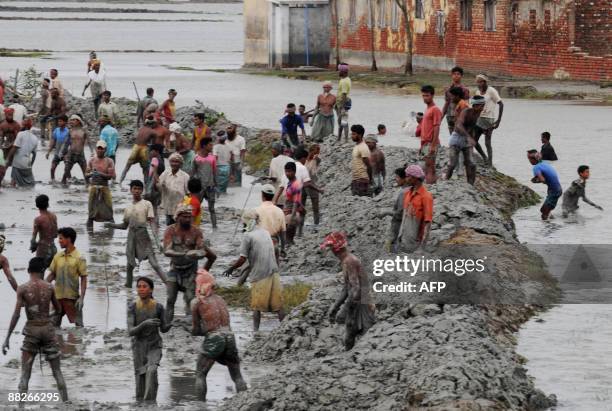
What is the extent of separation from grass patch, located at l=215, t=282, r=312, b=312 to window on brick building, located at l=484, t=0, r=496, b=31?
3688cm

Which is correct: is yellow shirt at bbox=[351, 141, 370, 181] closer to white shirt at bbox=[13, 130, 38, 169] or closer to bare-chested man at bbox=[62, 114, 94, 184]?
bare-chested man at bbox=[62, 114, 94, 184]

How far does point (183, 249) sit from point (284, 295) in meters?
2.38

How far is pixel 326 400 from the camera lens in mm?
13250

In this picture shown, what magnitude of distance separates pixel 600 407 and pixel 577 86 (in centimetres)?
3579

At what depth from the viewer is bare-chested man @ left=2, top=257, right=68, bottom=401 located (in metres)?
14.7

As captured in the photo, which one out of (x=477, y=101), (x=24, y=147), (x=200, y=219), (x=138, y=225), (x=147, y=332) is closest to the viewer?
(x=147, y=332)

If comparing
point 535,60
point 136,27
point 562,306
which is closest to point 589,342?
point 562,306

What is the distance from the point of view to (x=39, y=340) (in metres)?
14.8

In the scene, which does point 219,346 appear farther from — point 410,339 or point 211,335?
point 410,339

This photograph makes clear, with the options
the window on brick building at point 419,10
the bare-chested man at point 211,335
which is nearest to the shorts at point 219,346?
the bare-chested man at point 211,335

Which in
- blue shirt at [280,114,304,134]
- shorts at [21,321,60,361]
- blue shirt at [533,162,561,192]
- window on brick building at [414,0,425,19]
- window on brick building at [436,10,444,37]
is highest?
window on brick building at [414,0,425,19]

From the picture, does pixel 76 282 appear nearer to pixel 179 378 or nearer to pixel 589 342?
pixel 179 378

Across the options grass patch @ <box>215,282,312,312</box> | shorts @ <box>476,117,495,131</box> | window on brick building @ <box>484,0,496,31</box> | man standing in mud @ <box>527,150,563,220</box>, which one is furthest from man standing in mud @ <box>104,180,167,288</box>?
window on brick building @ <box>484,0,496,31</box>

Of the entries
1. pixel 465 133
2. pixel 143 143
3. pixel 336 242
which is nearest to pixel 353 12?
pixel 143 143
